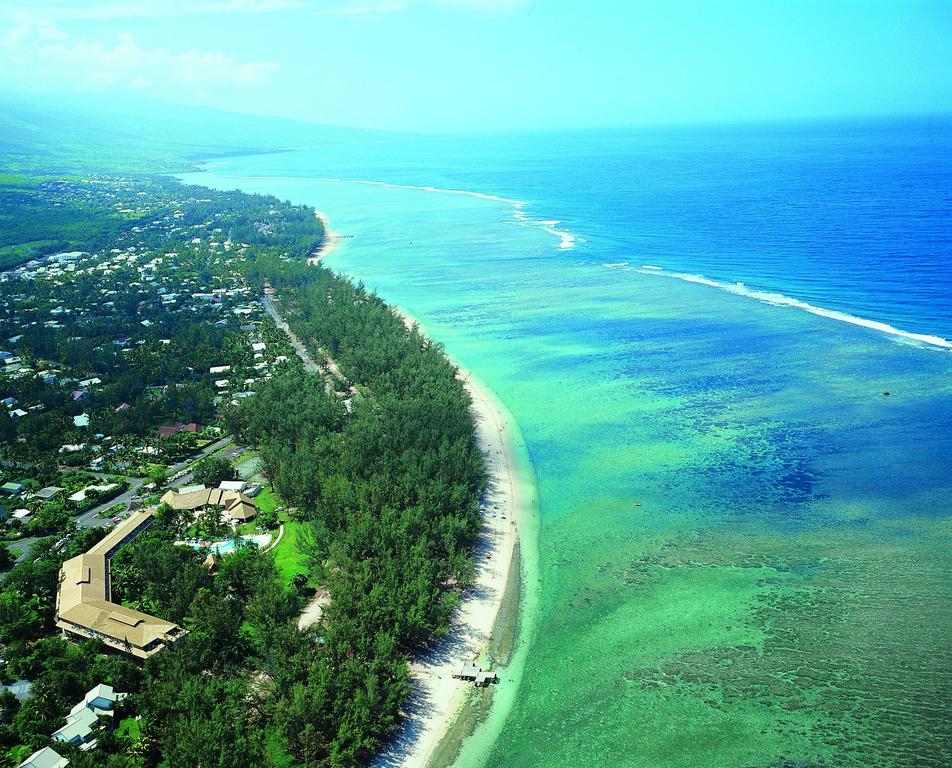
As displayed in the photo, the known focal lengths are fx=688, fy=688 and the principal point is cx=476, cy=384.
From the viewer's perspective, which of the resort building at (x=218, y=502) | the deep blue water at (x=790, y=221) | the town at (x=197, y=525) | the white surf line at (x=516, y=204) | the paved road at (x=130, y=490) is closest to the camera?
the town at (x=197, y=525)

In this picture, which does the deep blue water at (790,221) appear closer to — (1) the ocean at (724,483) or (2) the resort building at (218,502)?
(1) the ocean at (724,483)

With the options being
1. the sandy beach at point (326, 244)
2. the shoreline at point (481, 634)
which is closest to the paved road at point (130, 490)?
the shoreline at point (481, 634)

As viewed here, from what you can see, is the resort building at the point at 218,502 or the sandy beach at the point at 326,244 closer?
the resort building at the point at 218,502

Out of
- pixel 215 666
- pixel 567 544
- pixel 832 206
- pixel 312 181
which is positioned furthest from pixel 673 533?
pixel 312 181

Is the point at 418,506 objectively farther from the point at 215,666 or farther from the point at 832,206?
the point at 832,206

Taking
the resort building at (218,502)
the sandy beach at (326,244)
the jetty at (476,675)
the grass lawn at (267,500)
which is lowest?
the jetty at (476,675)
